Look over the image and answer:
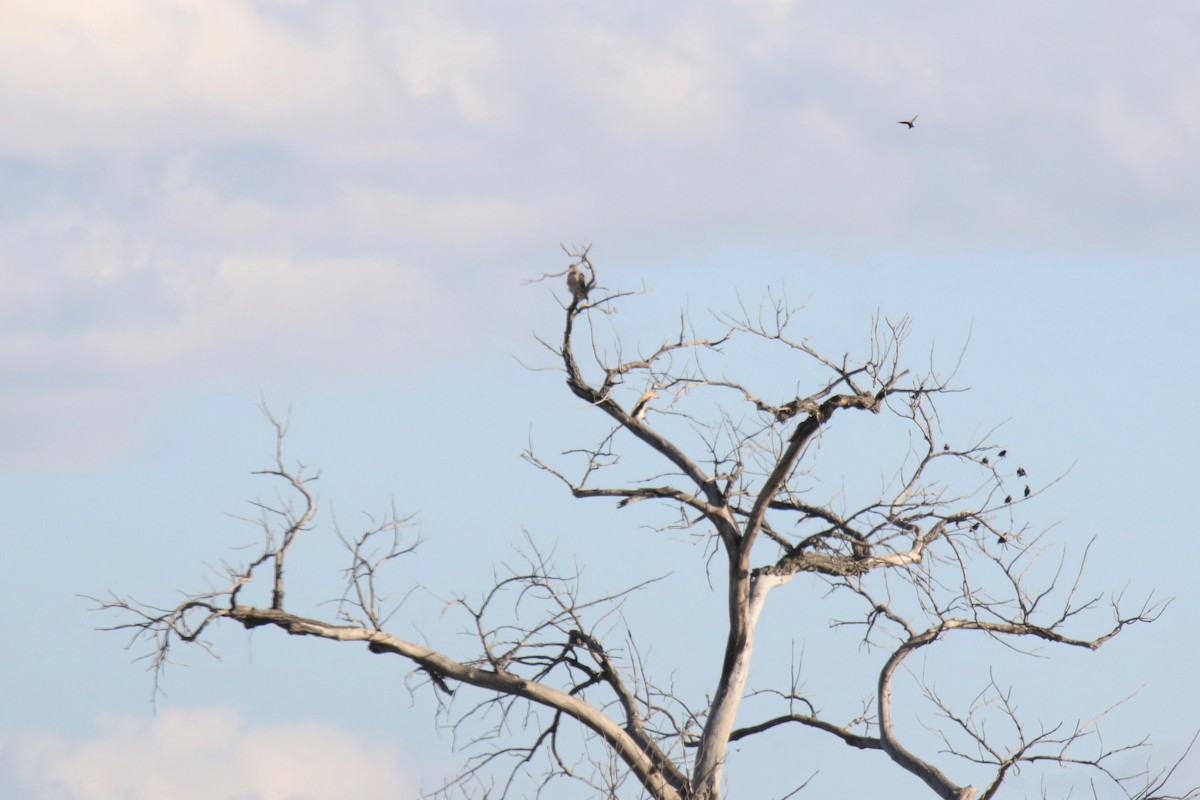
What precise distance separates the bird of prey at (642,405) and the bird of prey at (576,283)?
3.20ft

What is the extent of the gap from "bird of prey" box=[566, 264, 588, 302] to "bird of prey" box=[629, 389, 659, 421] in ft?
3.20

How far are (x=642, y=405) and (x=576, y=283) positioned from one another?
123 cm

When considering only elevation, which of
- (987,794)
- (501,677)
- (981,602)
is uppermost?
(981,602)

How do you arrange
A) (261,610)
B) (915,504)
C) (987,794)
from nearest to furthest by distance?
(261,610)
(987,794)
(915,504)

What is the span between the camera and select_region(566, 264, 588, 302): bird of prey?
10906 millimetres

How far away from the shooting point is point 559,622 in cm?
1240

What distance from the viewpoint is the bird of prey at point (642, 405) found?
11672 mm

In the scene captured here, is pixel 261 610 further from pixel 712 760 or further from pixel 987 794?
pixel 987 794

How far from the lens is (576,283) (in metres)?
11.0

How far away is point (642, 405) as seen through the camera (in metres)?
11.7

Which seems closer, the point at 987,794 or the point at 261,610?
the point at 261,610

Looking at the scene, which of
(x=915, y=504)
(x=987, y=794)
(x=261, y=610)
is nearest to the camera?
(x=261, y=610)

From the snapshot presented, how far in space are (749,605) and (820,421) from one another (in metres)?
1.69

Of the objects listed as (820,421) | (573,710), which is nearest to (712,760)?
(573,710)
